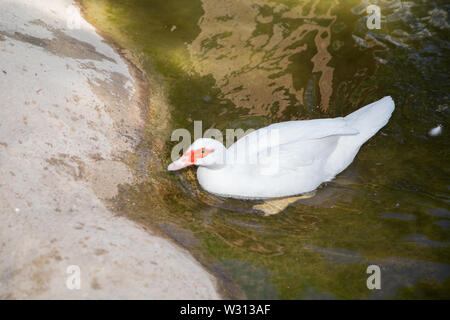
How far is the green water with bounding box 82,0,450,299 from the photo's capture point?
11.0 feet

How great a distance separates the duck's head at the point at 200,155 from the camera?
3977 mm

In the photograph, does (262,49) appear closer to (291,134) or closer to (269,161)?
(291,134)

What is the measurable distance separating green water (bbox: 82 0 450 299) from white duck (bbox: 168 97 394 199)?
173mm

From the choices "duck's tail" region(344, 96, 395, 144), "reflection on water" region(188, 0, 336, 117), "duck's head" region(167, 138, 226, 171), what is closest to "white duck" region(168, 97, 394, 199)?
"duck's head" region(167, 138, 226, 171)

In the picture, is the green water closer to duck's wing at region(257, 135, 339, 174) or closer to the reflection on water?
the reflection on water

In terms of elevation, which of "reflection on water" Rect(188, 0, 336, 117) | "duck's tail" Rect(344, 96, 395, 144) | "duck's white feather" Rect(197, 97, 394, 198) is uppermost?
"reflection on water" Rect(188, 0, 336, 117)

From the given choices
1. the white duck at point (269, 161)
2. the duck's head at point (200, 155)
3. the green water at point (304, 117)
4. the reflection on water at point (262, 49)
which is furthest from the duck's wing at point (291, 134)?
the reflection on water at point (262, 49)

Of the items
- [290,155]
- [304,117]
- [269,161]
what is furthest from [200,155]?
A: [304,117]

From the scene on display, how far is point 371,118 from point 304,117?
78 centimetres

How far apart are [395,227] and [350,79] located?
231 centimetres

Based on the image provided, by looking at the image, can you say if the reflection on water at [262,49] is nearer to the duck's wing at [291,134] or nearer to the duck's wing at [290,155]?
the duck's wing at [291,134]

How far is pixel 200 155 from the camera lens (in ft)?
13.1

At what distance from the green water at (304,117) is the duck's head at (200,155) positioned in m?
0.28

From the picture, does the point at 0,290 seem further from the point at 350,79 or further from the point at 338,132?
the point at 350,79
